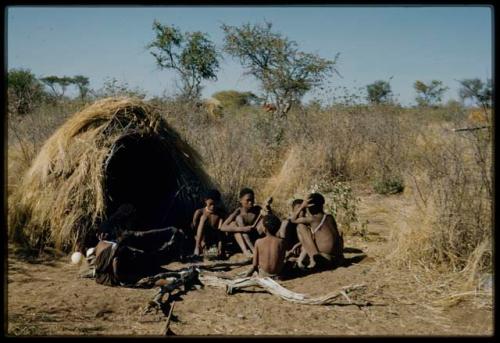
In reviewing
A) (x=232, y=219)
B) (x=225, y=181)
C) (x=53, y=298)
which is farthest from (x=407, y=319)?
(x=225, y=181)

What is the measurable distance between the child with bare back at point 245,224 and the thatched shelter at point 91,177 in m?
0.92

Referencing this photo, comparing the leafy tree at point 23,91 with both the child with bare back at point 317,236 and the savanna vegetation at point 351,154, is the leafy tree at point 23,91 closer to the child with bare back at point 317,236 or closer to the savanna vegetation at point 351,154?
the savanna vegetation at point 351,154

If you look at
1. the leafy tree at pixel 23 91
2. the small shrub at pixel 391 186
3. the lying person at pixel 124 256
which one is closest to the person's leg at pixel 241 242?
the lying person at pixel 124 256

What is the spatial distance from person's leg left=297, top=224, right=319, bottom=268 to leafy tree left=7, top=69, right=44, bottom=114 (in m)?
5.64

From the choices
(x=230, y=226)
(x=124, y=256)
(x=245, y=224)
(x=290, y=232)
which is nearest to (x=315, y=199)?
(x=290, y=232)

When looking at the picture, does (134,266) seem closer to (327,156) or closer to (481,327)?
(481,327)

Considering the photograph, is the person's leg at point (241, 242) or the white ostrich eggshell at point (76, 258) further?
the person's leg at point (241, 242)

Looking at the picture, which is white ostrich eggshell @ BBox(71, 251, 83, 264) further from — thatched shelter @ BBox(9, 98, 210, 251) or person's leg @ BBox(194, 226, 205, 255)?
person's leg @ BBox(194, 226, 205, 255)

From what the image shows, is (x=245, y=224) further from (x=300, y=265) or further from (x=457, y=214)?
(x=457, y=214)

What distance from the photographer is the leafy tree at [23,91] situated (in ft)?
31.9

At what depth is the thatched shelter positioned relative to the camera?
5.91 m

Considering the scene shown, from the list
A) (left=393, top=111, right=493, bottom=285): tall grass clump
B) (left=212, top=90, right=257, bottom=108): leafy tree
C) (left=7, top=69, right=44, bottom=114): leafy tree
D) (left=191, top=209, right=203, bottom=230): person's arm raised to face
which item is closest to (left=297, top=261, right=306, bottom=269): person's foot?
(left=393, top=111, right=493, bottom=285): tall grass clump

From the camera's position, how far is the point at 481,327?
13.1 ft

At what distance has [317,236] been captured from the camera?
564cm
